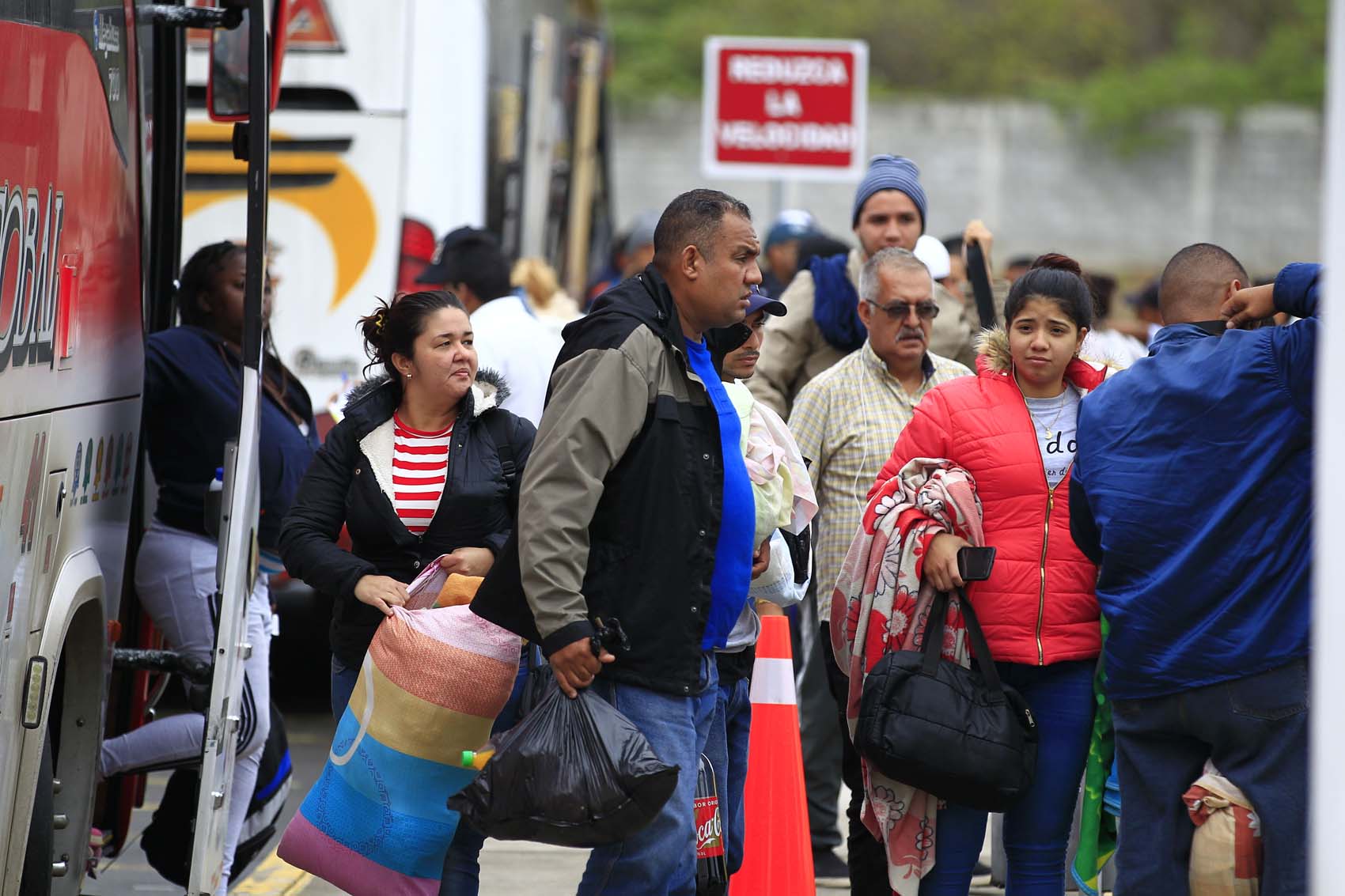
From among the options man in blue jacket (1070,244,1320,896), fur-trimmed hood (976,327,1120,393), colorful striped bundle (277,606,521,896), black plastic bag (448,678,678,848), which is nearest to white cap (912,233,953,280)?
fur-trimmed hood (976,327,1120,393)

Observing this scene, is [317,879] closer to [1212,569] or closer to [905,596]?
[905,596]

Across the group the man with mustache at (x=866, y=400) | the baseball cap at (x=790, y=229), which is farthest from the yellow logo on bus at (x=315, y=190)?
the man with mustache at (x=866, y=400)

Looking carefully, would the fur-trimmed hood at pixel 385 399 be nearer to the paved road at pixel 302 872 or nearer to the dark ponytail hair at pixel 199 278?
the dark ponytail hair at pixel 199 278

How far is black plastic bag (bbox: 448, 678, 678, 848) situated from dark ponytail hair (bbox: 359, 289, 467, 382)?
115cm

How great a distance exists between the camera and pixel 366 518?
4.43m

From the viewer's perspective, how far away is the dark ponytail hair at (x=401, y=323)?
4.55 m

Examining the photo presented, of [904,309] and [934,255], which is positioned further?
[934,255]

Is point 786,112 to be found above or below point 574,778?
above

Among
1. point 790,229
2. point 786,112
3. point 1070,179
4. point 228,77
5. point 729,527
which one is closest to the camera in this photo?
point 729,527

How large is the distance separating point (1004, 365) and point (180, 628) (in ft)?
8.09

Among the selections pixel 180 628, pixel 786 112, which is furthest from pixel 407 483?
pixel 786 112

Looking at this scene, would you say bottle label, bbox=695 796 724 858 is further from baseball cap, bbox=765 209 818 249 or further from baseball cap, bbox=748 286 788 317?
baseball cap, bbox=765 209 818 249

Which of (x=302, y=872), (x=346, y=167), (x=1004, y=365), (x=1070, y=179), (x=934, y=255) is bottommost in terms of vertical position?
(x=302, y=872)

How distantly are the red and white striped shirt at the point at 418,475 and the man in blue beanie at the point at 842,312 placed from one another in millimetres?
1855
